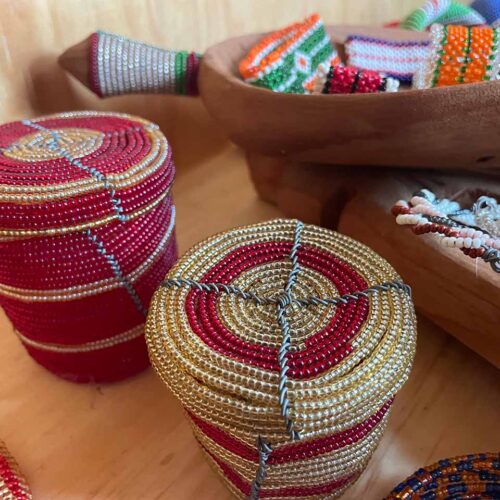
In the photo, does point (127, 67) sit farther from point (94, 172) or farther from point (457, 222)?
point (457, 222)

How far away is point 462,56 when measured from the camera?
1.69 feet

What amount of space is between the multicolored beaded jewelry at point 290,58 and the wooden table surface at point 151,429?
10.9 inches

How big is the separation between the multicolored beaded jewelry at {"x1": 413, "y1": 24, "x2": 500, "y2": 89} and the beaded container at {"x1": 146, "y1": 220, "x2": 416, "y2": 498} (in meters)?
0.23

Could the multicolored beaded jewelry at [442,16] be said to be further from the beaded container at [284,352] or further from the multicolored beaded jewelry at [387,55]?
the beaded container at [284,352]

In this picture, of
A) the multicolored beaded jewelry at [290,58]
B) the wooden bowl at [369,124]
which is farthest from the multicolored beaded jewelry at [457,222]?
the multicolored beaded jewelry at [290,58]

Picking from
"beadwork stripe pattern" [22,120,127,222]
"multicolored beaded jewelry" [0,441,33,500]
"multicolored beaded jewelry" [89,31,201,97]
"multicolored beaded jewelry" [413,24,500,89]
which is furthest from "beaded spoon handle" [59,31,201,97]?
"multicolored beaded jewelry" [0,441,33,500]

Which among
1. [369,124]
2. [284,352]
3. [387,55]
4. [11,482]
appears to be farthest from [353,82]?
[11,482]

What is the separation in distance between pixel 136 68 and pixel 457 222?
1.15 feet


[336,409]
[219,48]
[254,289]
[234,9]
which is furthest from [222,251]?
[234,9]

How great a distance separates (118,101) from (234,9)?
0.21 meters

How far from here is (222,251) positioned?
1.30 feet

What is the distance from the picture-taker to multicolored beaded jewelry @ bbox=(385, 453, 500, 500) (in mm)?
374

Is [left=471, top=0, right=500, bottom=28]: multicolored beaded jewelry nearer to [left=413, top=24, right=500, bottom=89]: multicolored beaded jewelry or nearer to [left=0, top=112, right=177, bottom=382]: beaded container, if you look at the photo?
[left=413, top=24, right=500, bottom=89]: multicolored beaded jewelry

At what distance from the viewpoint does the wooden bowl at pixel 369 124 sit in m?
0.44
